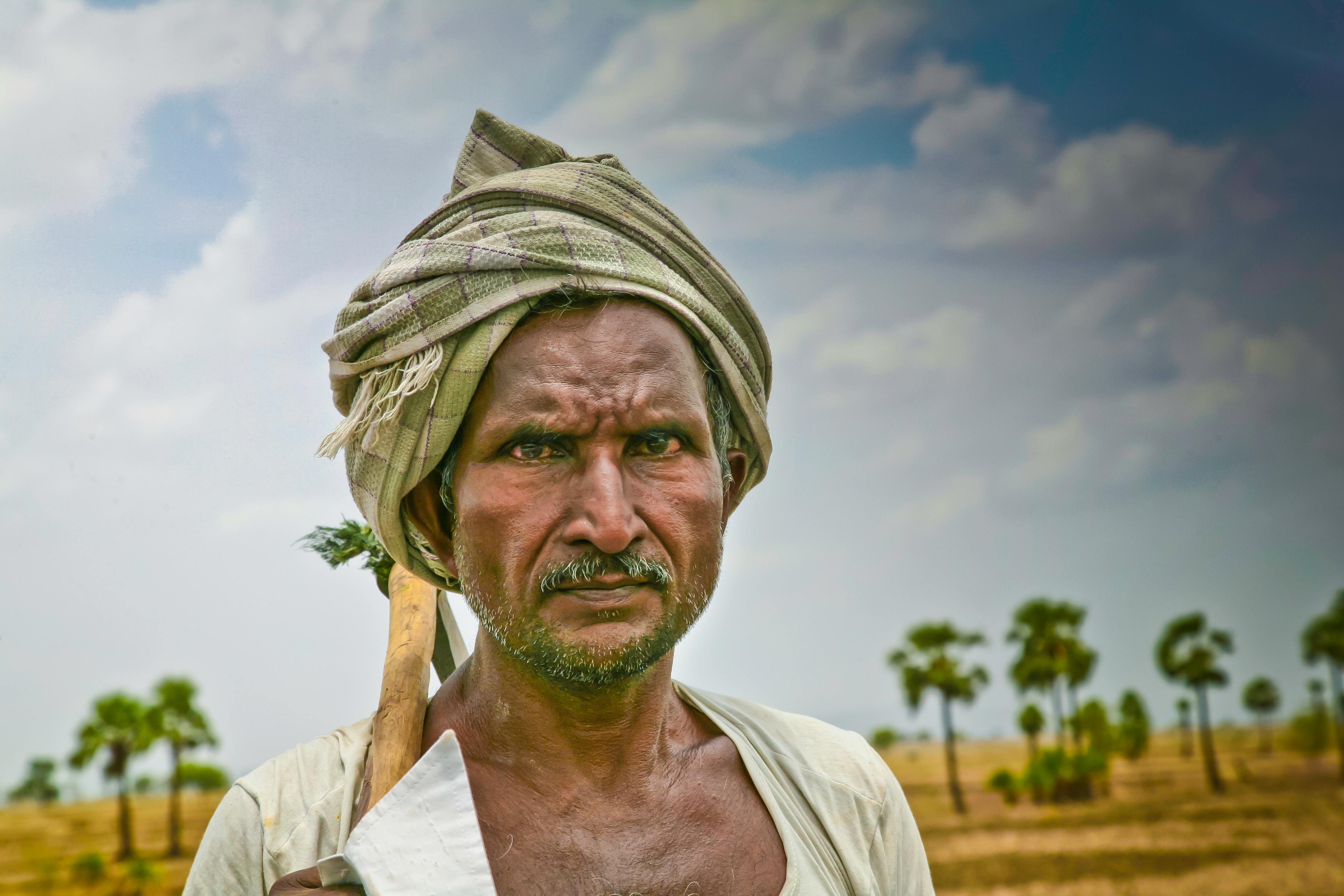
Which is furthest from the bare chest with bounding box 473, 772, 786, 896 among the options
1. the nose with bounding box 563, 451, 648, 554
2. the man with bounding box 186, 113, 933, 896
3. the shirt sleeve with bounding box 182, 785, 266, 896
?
the nose with bounding box 563, 451, 648, 554

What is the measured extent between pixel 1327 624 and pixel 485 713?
33.3 meters

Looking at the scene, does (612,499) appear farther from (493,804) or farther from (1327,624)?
(1327,624)

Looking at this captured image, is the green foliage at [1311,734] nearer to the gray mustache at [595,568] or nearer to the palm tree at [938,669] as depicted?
the palm tree at [938,669]

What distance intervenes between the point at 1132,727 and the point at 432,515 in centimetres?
4233

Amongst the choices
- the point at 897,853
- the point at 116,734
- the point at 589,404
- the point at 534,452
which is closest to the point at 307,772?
the point at 534,452

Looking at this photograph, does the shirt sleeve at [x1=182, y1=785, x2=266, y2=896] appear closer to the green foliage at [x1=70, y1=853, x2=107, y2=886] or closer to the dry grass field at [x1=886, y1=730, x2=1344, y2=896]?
the green foliage at [x1=70, y1=853, x2=107, y2=886]

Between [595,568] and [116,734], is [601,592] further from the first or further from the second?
[116,734]

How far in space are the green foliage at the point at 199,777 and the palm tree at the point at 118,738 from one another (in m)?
1.22

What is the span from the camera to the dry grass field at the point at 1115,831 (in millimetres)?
23984

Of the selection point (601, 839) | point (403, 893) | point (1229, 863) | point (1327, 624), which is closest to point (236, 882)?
point (403, 893)

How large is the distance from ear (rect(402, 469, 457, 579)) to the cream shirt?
359 mm

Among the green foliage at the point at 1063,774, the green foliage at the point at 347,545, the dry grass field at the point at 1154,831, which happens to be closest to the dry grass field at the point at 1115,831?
the dry grass field at the point at 1154,831

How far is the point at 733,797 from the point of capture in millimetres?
1888

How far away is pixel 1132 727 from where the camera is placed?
3847 centimetres
